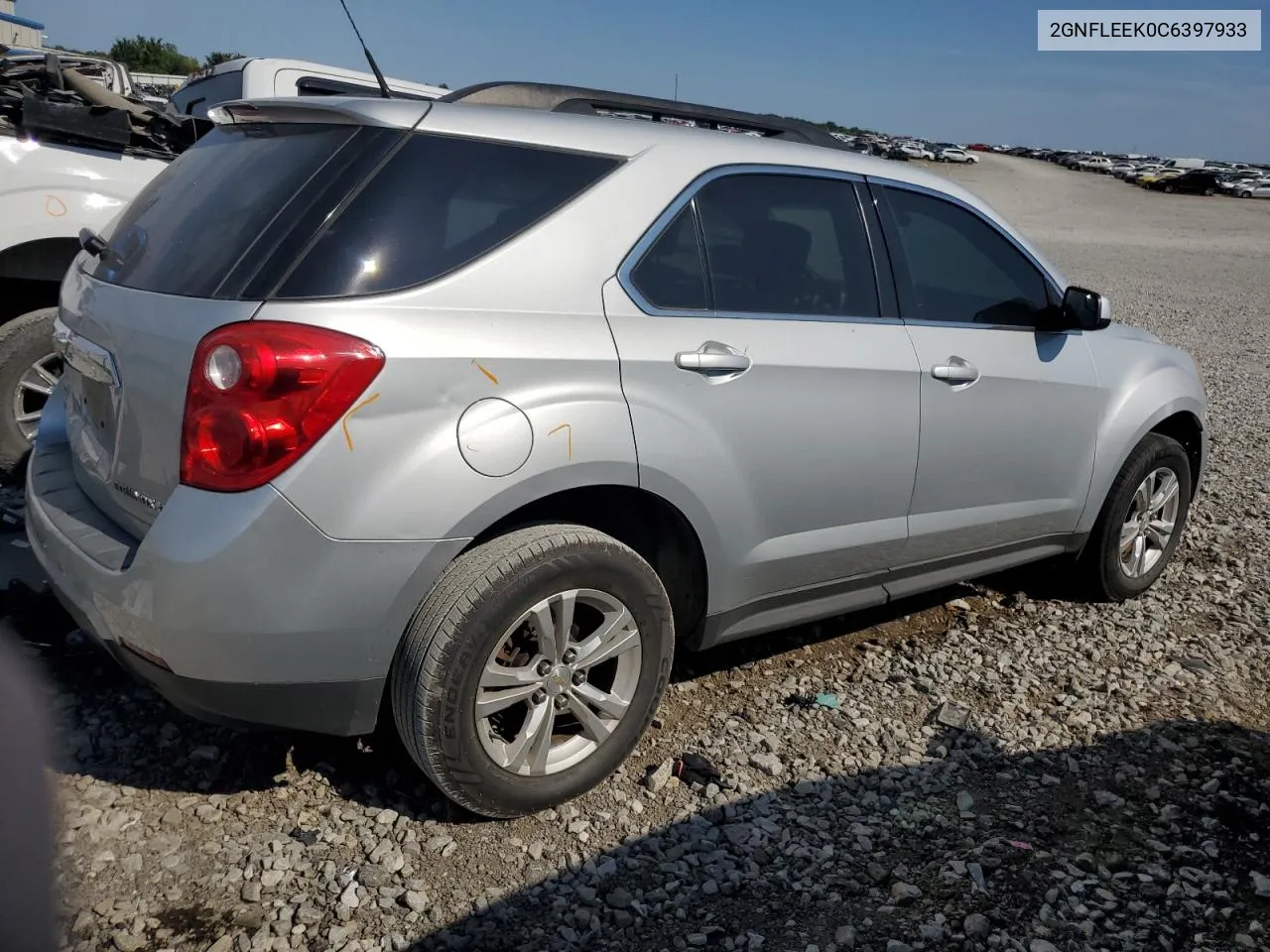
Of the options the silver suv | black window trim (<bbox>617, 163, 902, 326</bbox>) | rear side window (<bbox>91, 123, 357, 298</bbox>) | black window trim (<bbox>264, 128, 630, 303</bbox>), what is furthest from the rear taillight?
black window trim (<bbox>617, 163, 902, 326</bbox>)

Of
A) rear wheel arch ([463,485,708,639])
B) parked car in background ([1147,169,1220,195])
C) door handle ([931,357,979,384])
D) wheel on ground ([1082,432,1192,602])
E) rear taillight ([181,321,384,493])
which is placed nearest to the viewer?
rear taillight ([181,321,384,493])

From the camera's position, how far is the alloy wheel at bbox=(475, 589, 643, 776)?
9.18 ft

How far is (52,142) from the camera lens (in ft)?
16.2

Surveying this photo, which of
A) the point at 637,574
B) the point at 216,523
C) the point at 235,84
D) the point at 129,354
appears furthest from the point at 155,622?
the point at 235,84

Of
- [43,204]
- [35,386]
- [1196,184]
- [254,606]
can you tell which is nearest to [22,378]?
[35,386]

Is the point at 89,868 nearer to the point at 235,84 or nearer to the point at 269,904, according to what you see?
the point at 269,904

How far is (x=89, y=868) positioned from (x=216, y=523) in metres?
0.98

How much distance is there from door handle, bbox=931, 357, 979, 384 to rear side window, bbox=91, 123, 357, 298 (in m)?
2.04

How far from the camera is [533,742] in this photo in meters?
2.89

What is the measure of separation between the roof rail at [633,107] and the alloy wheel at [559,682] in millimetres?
1466

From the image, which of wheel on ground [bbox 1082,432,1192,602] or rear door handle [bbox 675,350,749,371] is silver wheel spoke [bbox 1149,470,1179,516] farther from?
rear door handle [bbox 675,350,749,371]

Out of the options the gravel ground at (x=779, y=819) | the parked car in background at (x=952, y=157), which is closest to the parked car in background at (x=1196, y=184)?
the parked car in background at (x=952, y=157)

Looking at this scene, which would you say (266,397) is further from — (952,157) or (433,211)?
(952,157)

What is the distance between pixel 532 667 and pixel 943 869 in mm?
1233
